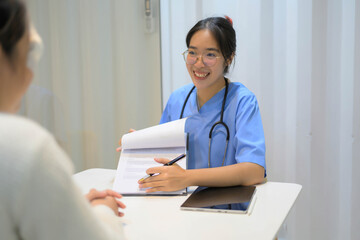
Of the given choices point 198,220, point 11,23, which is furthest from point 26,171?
point 198,220

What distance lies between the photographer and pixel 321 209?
85.6 inches

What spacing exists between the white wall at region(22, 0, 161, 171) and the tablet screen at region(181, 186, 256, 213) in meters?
1.48

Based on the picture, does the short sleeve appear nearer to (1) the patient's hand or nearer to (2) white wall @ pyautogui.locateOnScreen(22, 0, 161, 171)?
(1) the patient's hand

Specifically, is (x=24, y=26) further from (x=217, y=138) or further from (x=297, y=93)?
(x=297, y=93)

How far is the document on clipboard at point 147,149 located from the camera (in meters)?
1.31

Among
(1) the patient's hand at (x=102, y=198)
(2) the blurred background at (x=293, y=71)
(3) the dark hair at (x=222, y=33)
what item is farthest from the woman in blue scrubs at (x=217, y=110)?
(1) the patient's hand at (x=102, y=198)

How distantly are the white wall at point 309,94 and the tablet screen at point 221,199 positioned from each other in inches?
38.6

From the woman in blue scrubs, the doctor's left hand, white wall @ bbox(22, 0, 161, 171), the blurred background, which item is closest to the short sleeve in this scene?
the woman in blue scrubs

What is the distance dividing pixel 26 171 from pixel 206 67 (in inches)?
51.1

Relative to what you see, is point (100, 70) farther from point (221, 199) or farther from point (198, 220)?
point (198, 220)

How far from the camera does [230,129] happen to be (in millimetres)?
1600

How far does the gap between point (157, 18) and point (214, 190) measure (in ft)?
5.33

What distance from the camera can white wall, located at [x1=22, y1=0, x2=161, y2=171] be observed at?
2.62 metres

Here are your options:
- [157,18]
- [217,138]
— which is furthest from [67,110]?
[217,138]
